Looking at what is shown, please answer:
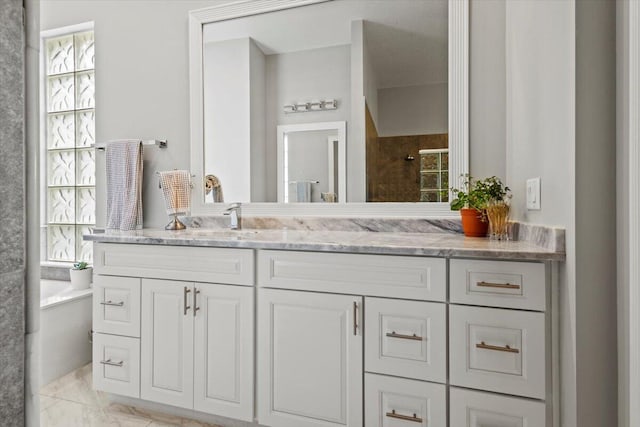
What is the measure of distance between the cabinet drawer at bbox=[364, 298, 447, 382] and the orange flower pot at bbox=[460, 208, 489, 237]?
0.52m

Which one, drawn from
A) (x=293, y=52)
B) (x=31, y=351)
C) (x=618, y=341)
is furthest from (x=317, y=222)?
(x=31, y=351)

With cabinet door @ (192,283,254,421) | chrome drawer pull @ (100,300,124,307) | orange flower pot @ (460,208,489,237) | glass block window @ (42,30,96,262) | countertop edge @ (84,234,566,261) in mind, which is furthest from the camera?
glass block window @ (42,30,96,262)

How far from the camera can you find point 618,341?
3.32 feet

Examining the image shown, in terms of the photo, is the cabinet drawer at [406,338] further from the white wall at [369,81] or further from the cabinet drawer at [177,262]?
the white wall at [369,81]

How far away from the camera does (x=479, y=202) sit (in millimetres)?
1646

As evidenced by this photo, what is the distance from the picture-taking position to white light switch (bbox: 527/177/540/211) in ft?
4.45

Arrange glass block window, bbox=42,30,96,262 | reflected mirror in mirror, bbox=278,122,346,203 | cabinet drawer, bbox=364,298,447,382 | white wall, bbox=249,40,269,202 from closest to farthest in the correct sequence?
cabinet drawer, bbox=364,298,447,382 < reflected mirror in mirror, bbox=278,122,346,203 < white wall, bbox=249,40,269,202 < glass block window, bbox=42,30,96,262

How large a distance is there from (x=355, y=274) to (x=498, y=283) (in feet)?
1.58

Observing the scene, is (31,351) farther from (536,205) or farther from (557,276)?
(536,205)

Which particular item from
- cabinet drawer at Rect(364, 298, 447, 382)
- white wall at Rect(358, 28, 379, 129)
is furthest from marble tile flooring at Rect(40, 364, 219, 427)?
white wall at Rect(358, 28, 379, 129)

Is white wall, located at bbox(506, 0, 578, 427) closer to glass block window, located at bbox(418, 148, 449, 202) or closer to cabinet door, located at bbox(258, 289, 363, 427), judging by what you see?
glass block window, located at bbox(418, 148, 449, 202)

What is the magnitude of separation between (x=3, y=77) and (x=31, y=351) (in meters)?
0.22

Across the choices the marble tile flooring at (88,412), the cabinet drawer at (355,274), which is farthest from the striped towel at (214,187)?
the marble tile flooring at (88,412)

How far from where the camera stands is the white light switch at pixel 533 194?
1.36m
